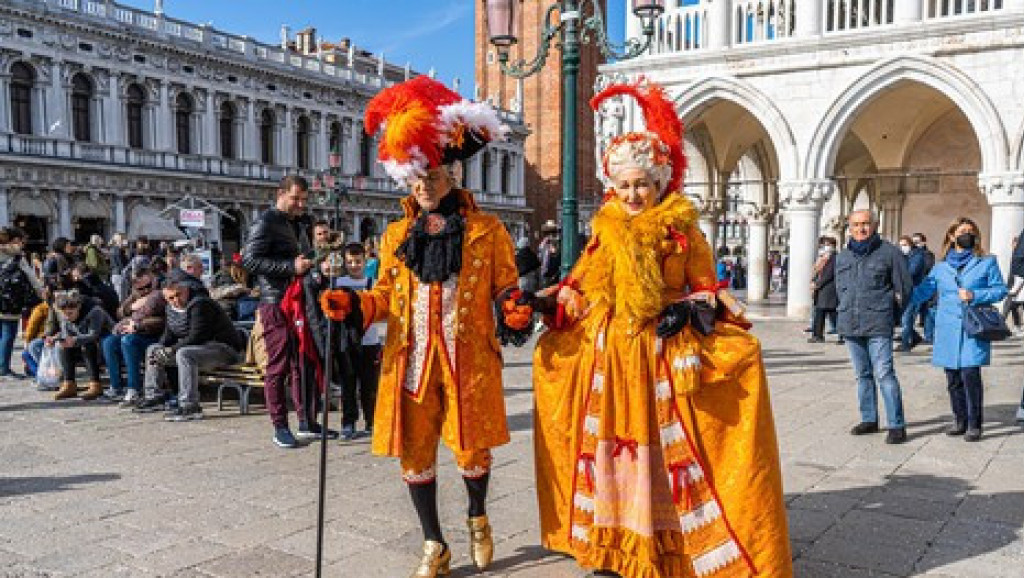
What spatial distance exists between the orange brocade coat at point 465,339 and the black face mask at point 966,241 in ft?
13.0

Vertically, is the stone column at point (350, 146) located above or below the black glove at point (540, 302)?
above

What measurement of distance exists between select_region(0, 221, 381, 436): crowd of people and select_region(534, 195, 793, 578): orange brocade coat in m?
2.26

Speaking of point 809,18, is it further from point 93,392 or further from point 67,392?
point 67,392

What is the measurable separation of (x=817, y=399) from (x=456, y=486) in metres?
4.03

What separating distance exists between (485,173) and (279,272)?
140 ft

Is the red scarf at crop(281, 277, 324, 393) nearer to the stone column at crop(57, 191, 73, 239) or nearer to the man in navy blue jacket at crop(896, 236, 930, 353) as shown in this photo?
the man in navy blue jacket at crop(896, 236, 930, 353)

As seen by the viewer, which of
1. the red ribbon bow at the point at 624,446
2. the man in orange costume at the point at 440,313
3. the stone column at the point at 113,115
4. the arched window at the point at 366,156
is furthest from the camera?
the arched window at the point at 366,156

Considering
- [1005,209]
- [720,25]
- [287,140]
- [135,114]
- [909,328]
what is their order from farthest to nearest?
[287,140]
[135,114]
[720,25]
[1005,209]
[909,328]

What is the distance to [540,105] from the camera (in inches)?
1938

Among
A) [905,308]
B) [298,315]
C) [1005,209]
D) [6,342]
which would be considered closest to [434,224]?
[298,315]

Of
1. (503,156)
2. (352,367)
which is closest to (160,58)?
(503,156)

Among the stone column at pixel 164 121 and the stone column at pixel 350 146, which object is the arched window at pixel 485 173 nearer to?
the stone column at pixel 350 146

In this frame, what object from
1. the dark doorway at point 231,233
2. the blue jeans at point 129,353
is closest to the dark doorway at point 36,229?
the dark doorway at point 231,233

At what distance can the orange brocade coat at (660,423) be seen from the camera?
2713 millimetres
